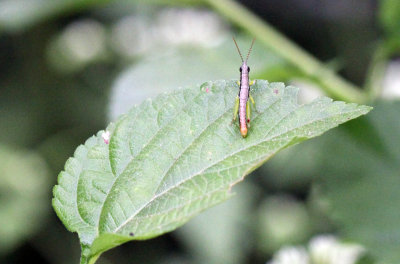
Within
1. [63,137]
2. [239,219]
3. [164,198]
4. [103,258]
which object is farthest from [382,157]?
[63,137]

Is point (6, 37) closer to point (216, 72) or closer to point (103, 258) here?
point (103, 258)

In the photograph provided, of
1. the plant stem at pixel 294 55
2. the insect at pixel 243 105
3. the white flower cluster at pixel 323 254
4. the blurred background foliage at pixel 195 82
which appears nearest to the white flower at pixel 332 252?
the white flower cluster at pixel 323 254

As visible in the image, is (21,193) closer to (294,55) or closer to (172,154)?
(294,55)

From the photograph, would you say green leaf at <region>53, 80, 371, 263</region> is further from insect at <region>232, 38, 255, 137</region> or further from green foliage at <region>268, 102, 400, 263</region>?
green foliage at <region>268, 102, 400, 263</region>

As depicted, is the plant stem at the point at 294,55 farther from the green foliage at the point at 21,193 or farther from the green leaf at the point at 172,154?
the green foliage at the point at 21,193

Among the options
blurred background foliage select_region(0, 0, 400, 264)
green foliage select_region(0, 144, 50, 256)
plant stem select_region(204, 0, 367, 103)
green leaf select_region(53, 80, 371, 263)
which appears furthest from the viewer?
green foliage select_region(0, 144, 50, 256)

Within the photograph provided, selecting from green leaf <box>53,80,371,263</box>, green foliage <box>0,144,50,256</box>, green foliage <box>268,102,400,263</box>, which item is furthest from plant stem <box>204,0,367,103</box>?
green foliage <box>0,144,50,256</box>
